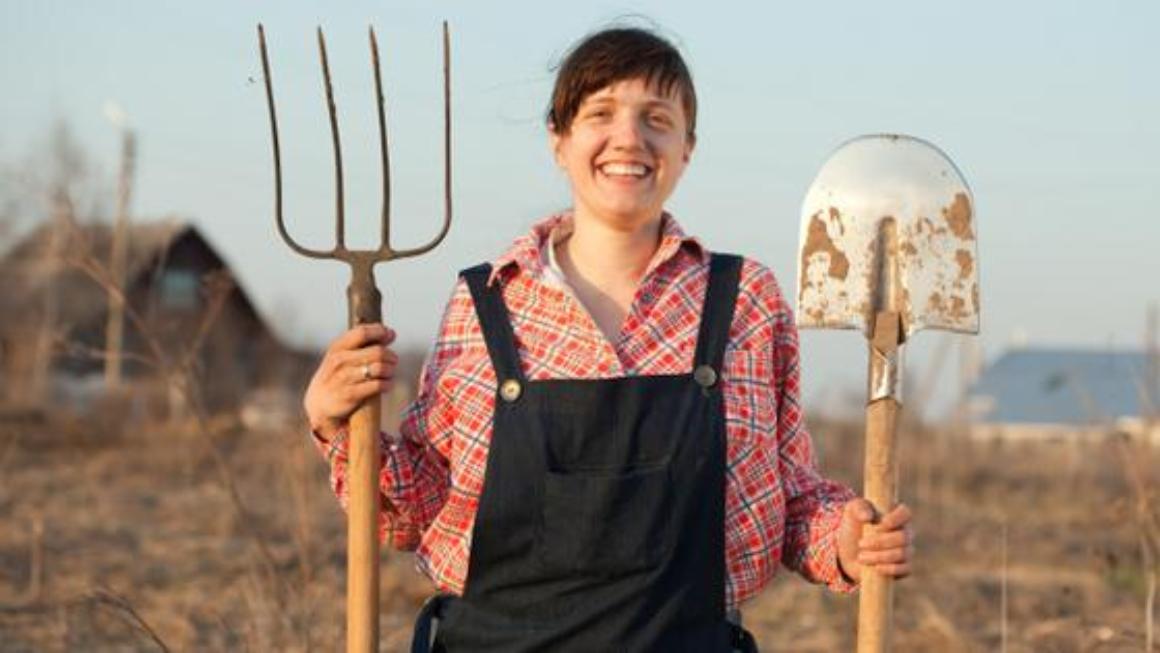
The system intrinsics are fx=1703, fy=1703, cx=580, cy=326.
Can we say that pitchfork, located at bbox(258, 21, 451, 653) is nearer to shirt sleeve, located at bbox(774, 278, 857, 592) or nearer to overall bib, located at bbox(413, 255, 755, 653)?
overall bib, located at bbox(413, 255, 755, 653)

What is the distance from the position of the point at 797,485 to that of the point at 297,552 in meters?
4.47

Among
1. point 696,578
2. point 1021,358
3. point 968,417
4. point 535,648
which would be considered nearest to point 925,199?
point 696,578

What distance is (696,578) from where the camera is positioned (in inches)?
95.4

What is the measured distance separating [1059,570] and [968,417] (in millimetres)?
7464

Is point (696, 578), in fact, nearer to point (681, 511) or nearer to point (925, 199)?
point (681, 511)

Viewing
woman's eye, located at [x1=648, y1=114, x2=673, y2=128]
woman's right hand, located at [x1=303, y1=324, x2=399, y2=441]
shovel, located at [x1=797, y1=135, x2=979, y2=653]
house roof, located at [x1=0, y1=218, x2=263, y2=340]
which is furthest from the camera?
house roof, located at [x1=0, y1=218, x2=263, y2=340]

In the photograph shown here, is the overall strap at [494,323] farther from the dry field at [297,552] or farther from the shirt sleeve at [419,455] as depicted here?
the dry field at [297,552]

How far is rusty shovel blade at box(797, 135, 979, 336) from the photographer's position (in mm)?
2740

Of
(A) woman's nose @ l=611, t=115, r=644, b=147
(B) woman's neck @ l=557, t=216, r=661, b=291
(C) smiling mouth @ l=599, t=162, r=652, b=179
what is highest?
(A) woman's nose @ l=611, t=115, r=644, b=147

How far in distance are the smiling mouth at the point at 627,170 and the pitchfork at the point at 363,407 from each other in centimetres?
31

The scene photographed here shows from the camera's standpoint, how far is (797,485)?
2637mm

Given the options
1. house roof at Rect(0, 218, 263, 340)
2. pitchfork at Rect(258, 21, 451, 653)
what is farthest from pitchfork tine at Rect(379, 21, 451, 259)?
house roof at Rect(0, 218, 263, 340)

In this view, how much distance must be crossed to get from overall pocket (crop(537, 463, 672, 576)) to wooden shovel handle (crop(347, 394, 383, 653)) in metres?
0.30

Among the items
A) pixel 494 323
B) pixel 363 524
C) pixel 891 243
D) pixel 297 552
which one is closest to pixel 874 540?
pixel 891 243
